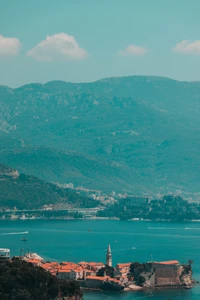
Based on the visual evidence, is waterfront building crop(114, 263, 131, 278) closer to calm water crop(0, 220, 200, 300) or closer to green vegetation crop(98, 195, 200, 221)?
calm water crop(0, 220, 200, 300)

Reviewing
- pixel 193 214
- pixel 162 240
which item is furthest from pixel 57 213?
pixel 162 240

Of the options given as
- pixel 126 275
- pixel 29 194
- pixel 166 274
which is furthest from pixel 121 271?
pixel 29 194

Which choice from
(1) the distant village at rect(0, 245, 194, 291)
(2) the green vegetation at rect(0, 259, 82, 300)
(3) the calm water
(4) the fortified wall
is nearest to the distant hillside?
(3) the calm water

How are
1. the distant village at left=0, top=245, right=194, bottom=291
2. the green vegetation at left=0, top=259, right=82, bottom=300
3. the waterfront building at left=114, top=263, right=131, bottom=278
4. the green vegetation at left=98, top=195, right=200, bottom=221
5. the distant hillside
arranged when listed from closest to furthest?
1. the green vegetation at left=0, top=259, right=82, bottom=300
2. the distant village at left=0, top=245, right=194, bottom=291
3. the waterfront building at left=114, top=263, right=131, bottom=278
4. the green vegetation at left=98, top=195, right=200, bottom=221
5. the distant hillside

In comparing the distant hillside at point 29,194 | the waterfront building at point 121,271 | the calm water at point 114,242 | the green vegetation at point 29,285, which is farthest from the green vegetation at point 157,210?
the green vegetation at point 29,285

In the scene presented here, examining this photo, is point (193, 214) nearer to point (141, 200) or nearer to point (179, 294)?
point (141, 200)

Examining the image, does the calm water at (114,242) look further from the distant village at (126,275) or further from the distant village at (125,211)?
the distant village at (125,211)
